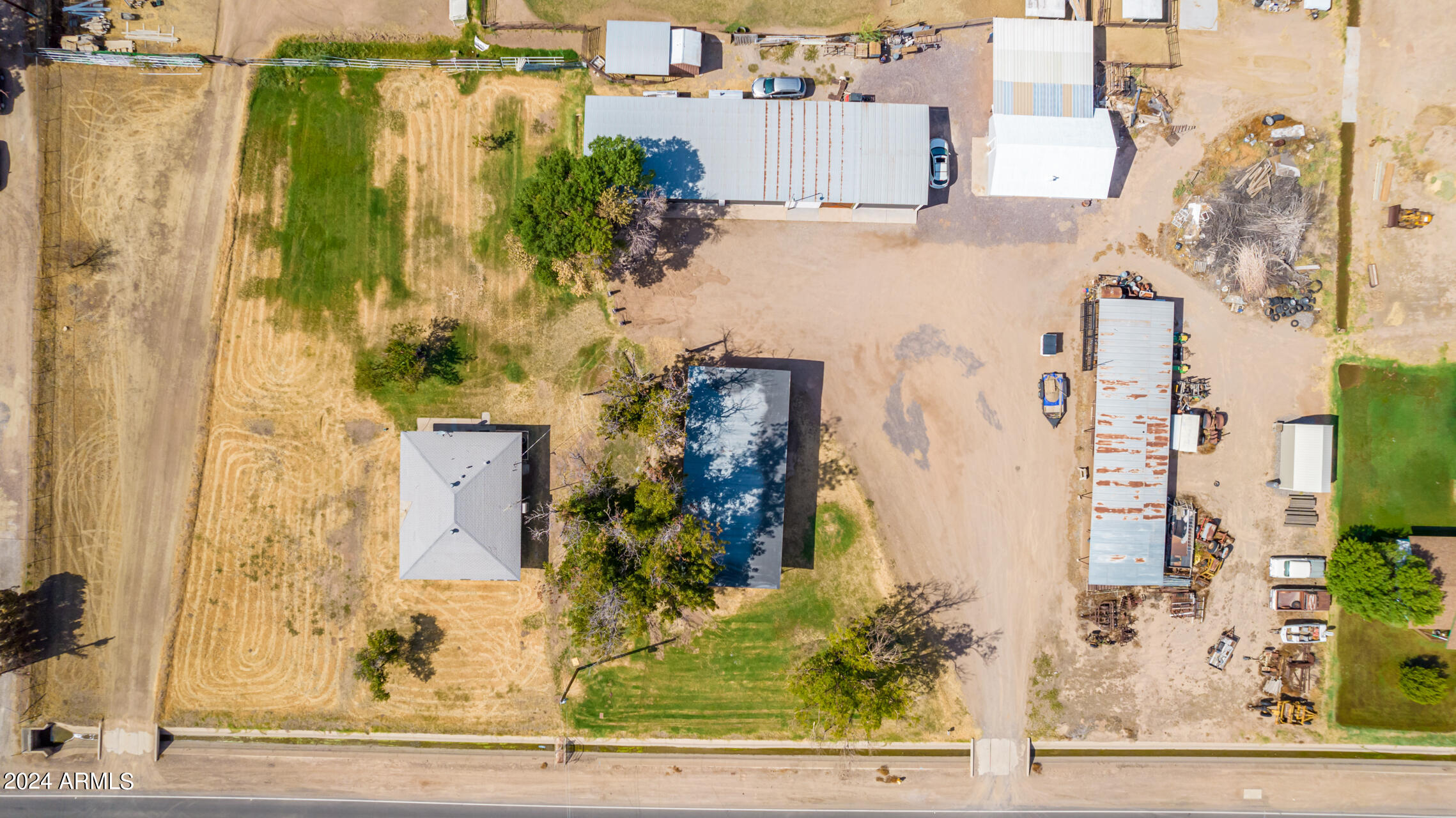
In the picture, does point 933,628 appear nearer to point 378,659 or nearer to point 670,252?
point 670,252

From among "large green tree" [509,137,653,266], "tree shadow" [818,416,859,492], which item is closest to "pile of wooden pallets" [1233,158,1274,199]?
"tree shadow" [818,416,859,492]

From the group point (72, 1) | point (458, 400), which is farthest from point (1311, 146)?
point (72, 1)

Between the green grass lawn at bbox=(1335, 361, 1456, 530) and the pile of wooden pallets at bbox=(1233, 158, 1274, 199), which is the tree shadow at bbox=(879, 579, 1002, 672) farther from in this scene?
the pile of wooden pallets at bbox=(1233, 158, 1274, 199)

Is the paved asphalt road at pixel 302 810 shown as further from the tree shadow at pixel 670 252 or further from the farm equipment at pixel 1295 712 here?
the tree shadow at pixel 670 252

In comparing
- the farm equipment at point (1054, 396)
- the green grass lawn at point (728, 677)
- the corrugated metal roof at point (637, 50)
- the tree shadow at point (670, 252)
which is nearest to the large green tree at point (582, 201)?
the tree shadow at point (670, 252)

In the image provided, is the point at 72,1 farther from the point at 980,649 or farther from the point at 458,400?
the point at 980,649

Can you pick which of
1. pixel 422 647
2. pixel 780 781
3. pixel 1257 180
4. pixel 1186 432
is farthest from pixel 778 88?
pixel 780 781
